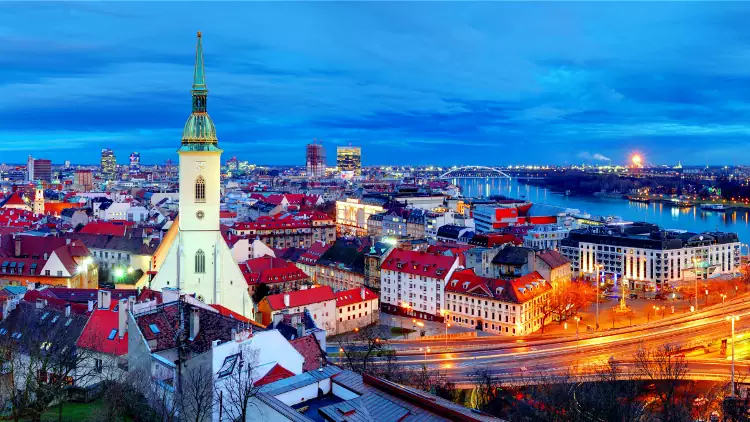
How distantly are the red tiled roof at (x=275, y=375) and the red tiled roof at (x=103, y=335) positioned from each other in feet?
17.3

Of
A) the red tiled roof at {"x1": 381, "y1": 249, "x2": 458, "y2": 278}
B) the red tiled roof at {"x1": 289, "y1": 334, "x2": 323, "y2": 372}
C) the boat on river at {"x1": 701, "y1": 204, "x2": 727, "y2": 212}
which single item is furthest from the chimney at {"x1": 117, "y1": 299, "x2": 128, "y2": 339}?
the boat on river at {"x1": 701, "y1": 204, "x2": 727, "y2": 212}

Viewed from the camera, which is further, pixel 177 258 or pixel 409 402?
pixel 177 258

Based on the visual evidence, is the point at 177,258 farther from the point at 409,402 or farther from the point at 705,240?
the point at 705,240

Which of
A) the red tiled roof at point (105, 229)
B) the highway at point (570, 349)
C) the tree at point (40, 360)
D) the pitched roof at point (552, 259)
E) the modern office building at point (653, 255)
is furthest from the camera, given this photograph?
the modern office building at point (653, 255)

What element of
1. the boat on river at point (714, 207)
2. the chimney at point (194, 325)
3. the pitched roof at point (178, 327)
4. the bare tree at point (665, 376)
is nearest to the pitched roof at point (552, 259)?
the bare tree at point (665, 376)

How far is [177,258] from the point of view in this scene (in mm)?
24297

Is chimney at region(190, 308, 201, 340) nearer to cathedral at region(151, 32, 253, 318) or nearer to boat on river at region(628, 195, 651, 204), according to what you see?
cathedral at region(151, 32, 253, 318)

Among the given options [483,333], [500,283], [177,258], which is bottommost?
[483,333]

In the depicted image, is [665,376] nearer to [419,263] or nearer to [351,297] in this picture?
[351,297]

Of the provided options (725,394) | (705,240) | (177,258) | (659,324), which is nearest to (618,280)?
(705,240)

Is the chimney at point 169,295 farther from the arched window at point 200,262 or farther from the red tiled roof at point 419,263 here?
the red tiled roof at point 419,263

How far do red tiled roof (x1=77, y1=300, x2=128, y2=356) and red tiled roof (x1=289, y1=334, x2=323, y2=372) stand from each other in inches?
174

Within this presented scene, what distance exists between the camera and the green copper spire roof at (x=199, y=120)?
23922 millimetres

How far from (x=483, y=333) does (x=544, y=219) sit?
47.8 metres
